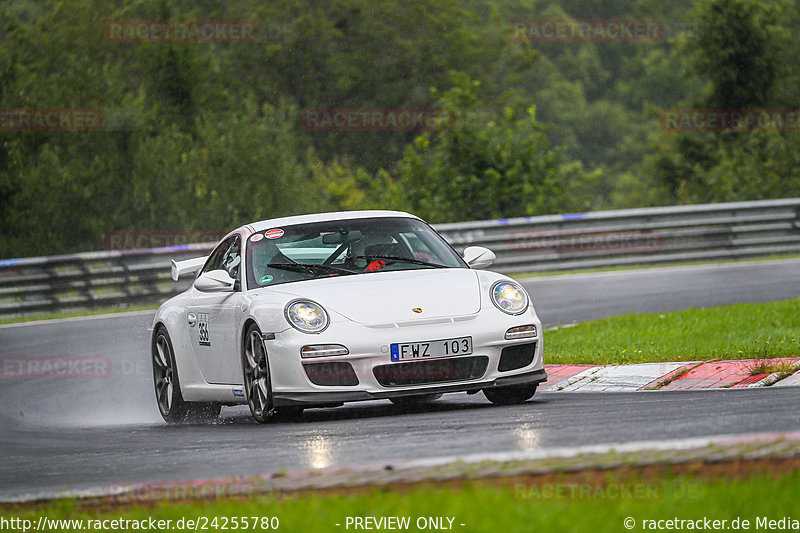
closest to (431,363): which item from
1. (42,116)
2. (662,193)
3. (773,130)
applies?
(42,116)

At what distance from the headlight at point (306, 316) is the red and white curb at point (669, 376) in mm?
2675

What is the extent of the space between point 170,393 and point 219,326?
3.97 ft

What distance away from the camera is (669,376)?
32.9 ft

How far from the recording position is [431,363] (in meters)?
8.44

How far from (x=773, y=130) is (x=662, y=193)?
7602mm

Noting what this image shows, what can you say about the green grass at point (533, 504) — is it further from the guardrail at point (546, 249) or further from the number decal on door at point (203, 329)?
the guardrail at point (546, 249)

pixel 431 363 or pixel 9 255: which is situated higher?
pixel 431 363

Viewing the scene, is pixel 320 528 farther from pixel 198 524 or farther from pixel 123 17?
pixel 123 17

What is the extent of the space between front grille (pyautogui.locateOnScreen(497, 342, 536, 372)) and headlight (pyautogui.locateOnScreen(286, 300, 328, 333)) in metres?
1.16

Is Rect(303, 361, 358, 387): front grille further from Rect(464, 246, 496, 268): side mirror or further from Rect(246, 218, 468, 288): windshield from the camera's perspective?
Rect(464, 246, 496, 268): side mirror

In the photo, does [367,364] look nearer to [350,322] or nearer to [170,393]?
[350,322]

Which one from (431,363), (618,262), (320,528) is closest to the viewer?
(320,528)

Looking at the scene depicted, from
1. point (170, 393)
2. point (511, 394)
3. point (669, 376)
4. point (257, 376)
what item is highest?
point (257, 376)

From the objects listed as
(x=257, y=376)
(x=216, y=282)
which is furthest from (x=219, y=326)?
(x=257, y=376)
